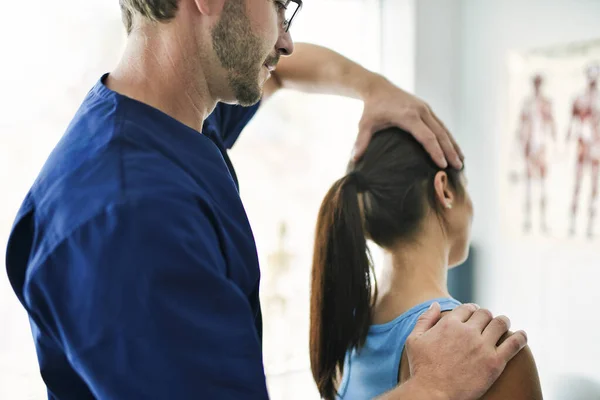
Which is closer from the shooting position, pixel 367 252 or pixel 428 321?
pixel 428 321

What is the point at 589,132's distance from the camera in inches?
77.0

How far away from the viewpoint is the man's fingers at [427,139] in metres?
1.19

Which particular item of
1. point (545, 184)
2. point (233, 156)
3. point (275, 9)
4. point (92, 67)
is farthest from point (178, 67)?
point (545, 184)

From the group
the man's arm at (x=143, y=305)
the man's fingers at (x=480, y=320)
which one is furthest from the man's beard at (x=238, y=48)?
the man's fingers at (x=480, y=320)

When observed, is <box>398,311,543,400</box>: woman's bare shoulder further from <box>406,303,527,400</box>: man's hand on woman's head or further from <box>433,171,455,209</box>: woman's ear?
<box>433,171,455,209</box>: woman's ear

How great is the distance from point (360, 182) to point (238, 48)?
0.44 meters

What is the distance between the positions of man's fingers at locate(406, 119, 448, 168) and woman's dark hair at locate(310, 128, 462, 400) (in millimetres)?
22

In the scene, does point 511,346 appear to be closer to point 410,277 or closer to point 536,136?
point 410,277

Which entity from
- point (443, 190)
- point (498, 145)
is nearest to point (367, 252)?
point (443, 190)

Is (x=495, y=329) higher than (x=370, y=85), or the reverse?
(x=370, y=85)

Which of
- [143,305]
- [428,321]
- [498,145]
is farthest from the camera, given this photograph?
[498,145]

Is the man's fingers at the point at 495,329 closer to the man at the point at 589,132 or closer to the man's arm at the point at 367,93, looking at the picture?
the man's arm at the point at 367,93

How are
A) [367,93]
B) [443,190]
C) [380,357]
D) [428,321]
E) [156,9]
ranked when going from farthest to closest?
[367,93]
[443,190]
[380,357]
[428,321]
[156,9]

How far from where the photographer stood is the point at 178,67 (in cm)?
84
